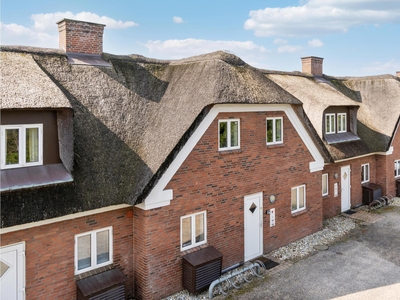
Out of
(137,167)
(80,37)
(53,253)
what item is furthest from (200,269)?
(80,37)

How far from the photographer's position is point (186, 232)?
10242 millimetres

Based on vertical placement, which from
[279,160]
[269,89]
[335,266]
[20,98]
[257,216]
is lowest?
[335,266]

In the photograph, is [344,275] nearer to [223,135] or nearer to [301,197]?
[301,197]

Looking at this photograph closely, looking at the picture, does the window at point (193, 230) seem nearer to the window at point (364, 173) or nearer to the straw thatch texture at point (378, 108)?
the straw thatch texture at point (378, 108)

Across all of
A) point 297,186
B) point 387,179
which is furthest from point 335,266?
point 387,179

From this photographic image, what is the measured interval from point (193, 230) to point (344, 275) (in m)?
5.24

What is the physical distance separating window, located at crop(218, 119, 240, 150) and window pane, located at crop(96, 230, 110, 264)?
4344 millimetres

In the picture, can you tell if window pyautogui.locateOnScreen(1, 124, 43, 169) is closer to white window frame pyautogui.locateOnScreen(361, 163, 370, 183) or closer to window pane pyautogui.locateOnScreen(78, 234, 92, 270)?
window pane pyautogui.locateOnScreen(78, 234, 92, 270)

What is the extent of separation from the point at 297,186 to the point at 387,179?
9520 millimetres

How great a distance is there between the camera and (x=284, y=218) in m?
13.3

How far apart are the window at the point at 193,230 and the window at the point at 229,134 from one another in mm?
2291

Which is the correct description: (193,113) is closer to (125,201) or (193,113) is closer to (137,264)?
(125,201)

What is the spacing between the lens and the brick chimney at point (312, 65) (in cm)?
2077

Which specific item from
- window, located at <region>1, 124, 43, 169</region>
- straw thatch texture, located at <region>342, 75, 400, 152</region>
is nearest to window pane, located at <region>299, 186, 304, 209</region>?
straw thatch texture, located at <region>342, 75, 400, 152</region>
